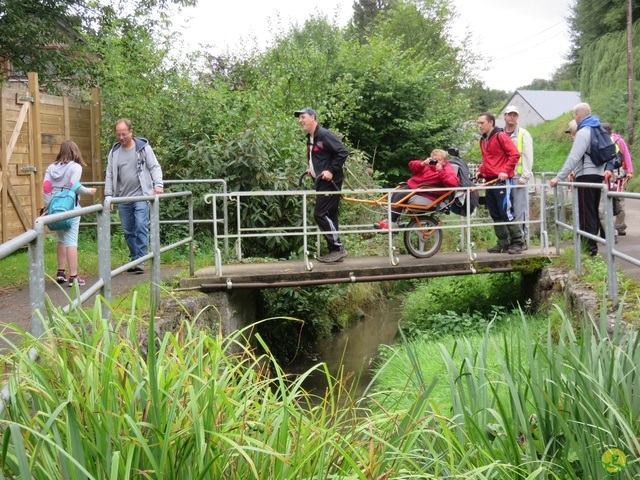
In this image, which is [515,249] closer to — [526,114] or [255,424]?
[255,424]

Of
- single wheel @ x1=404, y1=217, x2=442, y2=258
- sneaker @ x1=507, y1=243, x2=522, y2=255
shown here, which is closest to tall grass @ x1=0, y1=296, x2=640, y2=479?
single wheel @ x1=404, y1=217, x2=442, y2=258

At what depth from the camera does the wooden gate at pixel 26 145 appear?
1070 centimetres

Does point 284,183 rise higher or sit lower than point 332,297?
higher

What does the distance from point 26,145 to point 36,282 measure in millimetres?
8465

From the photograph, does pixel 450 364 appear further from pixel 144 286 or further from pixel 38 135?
pixel 38 135

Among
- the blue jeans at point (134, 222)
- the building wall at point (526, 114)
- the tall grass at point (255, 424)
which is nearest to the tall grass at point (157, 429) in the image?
the tall grass at point (255, 424)

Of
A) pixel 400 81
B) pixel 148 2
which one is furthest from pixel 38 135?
pixel 400 81

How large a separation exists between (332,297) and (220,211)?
6.84 feet

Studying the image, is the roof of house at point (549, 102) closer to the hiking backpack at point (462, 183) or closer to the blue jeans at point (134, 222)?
the hiking backpack at point (462, 183)

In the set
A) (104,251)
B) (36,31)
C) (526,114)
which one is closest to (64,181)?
(104,251)

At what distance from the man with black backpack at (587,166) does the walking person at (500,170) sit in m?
1.02

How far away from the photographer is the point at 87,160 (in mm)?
13461

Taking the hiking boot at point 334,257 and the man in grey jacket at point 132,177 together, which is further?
the hiking boot at point 334,257

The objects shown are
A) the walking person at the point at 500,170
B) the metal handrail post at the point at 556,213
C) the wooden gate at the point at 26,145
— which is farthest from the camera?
the wooden gate at the point at 26,145
